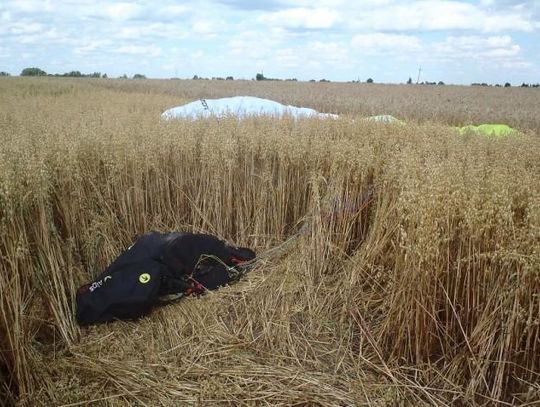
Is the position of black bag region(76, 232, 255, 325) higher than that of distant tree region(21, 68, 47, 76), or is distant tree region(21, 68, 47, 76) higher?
distant tree region(21, 68, 47, 76)

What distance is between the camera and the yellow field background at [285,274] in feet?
7.47

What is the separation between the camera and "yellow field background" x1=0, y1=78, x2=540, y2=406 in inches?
89.7

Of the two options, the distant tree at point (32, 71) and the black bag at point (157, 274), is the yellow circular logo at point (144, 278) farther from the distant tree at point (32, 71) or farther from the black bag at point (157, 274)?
the distant tree at point (32, 71)

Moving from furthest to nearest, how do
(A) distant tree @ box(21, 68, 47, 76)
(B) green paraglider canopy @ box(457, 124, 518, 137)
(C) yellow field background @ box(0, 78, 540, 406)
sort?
(A) distant tree @ box(21, 68, 47, 76)
(B) green paraglider canopy @ box(457, 124, 518, 137)
(C) yellow field background @ box(0, 78, 540, 406)

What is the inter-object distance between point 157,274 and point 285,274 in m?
0.87

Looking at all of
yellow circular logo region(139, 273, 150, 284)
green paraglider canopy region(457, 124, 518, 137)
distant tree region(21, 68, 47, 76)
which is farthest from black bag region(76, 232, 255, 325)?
distant tree region(21, 68, 47, 76)

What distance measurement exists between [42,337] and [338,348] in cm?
168

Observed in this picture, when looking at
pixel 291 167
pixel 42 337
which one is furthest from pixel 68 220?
pixel 291 167

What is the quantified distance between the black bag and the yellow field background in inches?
3.8

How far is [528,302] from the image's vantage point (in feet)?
7.16

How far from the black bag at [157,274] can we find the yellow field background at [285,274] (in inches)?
3.8

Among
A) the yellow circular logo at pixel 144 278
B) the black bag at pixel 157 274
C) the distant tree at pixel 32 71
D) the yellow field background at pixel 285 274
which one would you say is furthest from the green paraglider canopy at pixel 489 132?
the distant tree at pixel 32 71

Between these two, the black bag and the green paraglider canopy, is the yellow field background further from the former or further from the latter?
the green paraglider canopy

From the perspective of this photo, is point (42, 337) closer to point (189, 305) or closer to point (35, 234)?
point (35, 234)
